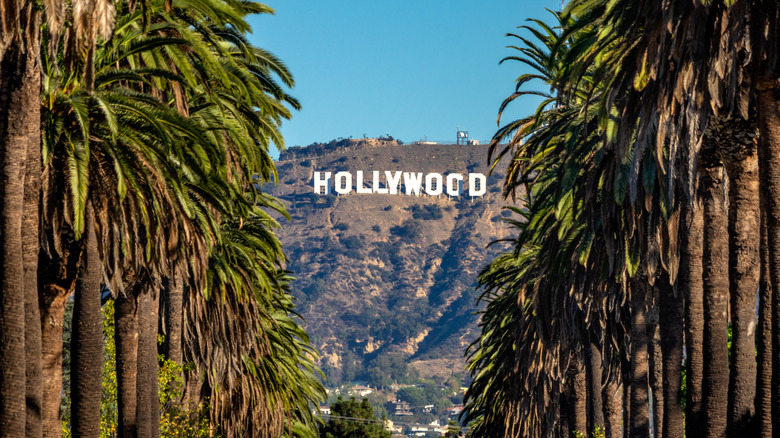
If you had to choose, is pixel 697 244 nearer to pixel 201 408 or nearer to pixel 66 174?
pixel 66 174

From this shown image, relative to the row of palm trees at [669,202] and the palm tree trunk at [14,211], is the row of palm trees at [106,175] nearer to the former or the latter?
the palm tree trunk at [14,211]

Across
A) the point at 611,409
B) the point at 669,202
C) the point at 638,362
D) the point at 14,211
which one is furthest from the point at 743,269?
the point at 611,409

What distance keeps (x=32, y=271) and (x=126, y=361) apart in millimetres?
5695

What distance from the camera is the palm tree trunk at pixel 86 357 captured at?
14.9 metres

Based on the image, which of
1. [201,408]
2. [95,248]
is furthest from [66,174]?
[201,408]

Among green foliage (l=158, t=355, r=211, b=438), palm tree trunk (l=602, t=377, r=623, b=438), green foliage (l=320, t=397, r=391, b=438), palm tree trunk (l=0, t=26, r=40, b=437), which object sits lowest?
green foliage (l=320, t=397, r=391, b=438)

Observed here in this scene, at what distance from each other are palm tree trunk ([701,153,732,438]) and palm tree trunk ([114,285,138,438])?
33.0ft

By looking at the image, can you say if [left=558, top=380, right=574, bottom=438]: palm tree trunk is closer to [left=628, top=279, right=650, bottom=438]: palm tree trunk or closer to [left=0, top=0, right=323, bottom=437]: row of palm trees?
[left=628, top=279, right=650, bottom=438]: palm tree trunk

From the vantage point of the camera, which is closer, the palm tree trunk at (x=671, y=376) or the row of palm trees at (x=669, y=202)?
the row of palm trees at (x=669, y=202)

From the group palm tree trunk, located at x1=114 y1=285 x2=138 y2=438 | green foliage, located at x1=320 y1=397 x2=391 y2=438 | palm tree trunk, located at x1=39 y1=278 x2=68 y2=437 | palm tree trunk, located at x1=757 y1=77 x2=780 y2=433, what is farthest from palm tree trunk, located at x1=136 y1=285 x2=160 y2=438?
green foliage, located at x1=320 y1=397 x2=391 y2=438

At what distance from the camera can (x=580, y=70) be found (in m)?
17.2

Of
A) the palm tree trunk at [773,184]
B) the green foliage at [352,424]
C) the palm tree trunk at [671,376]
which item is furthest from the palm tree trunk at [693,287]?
the green foliage at [352,424]

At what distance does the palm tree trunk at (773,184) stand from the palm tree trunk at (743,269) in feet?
5.92

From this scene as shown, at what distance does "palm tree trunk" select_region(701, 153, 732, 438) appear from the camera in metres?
15.7
